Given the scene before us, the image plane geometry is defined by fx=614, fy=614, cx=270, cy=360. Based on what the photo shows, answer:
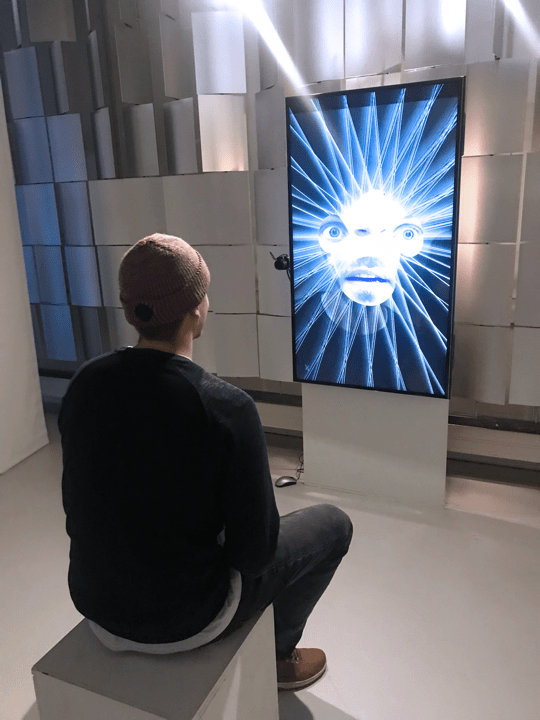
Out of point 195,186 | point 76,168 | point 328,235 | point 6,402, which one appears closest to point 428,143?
point 328,235

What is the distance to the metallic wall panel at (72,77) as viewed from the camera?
3555 millimetres

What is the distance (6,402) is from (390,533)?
224 cm

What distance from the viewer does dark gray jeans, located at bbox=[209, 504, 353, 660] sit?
4.81ft

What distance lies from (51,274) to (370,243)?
229cm

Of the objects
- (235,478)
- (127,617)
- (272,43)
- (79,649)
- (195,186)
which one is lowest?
(79,649)

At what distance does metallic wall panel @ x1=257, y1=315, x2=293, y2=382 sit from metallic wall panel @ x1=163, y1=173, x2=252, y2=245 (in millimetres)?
438

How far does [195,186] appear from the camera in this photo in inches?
125

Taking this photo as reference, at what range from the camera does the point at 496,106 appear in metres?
2.46

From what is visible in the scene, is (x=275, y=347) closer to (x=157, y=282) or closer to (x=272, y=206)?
(x=272, y=206)

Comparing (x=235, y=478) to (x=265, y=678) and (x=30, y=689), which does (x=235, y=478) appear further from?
(x=30, y=689)

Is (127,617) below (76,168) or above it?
below

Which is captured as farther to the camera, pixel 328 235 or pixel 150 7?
pixel 150 7

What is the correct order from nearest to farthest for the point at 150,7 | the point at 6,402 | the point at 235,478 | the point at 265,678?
the point at 235,478
the point at 265,678
the point at 150,7
the point at 6,402

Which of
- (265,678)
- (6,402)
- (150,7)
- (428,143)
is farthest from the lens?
(6,402)
